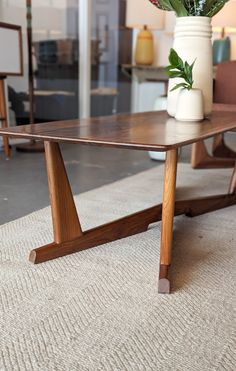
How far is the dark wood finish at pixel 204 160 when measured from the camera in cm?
267

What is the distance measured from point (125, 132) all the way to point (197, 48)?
0.63 m

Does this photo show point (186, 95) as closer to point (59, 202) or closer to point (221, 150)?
point (59, 202)

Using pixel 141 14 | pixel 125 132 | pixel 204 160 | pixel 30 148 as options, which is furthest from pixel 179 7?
pixel 141 14

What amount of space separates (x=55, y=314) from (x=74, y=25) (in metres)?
3.49

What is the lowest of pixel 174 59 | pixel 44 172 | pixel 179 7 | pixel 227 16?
pixel 44 172

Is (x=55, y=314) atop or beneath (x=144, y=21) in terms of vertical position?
beneath

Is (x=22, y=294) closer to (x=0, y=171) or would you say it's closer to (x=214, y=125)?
(x=214, y=125)

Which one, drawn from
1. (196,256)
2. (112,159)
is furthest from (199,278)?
(112,159)

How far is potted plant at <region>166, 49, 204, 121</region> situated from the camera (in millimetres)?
1454

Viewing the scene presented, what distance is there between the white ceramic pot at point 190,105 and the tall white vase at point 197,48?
0.46 feet

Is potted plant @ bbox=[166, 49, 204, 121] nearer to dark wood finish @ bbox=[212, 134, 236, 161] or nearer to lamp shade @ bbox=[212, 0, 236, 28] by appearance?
dark wood finish @ bbox=[212, 134, 236, 161]

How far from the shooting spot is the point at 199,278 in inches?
48.1

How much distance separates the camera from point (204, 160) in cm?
270

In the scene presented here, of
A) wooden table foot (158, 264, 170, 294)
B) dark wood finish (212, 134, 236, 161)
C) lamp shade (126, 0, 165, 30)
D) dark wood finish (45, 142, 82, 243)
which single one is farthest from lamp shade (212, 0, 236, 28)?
wooden table foot (158, 264, 170, 294)
